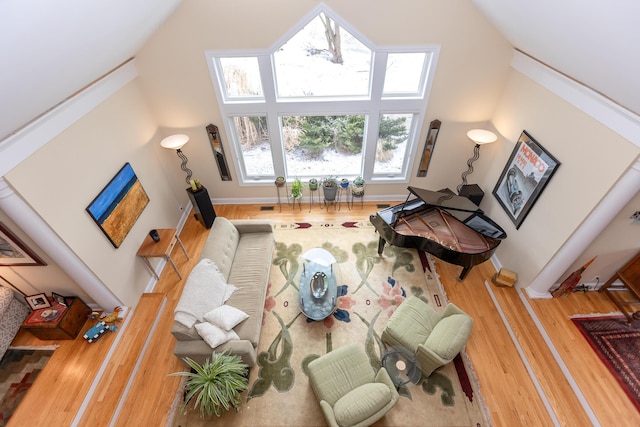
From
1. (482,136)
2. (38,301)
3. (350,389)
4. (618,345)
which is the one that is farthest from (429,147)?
(38,301)

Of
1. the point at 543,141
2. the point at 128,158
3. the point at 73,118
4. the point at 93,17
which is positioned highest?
the point at 93,17

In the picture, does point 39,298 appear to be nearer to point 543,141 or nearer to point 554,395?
point 554,395

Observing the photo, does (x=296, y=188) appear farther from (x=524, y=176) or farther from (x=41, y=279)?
A: (x=41, y=279)

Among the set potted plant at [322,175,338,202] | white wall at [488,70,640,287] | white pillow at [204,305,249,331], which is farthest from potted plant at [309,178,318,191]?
white wall at [488,70,640,287]

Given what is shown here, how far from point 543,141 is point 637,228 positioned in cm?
165

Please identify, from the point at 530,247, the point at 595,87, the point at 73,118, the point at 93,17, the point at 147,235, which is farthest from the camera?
the point at 147,235

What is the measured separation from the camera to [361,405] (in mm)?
3156

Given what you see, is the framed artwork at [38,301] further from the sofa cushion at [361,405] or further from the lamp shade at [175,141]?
the sofa cushion at [361,405]

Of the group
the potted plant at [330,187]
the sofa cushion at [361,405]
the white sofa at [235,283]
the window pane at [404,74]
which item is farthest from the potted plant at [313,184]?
the sofa cushion at [361,405]

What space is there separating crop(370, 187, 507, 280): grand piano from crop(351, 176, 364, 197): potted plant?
150 cm

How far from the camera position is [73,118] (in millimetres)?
3898

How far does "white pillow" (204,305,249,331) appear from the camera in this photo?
409 centimetres

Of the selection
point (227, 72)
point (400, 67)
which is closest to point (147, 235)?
point (227, 72)

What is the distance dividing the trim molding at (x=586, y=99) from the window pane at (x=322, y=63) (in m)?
2.61
